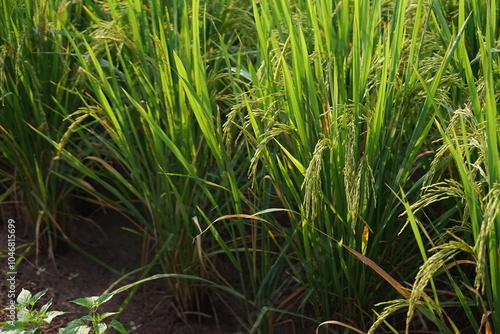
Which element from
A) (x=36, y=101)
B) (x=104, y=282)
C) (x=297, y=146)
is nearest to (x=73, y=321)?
(x=104, y=282)

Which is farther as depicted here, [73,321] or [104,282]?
[104,282]

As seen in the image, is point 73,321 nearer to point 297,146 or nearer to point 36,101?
point 297,146

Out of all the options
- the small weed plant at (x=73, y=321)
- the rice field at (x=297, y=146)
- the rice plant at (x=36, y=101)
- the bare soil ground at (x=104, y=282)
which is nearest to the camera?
the rice field at (x=297, y=146)

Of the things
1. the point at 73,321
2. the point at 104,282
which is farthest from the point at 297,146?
the point at 104,282

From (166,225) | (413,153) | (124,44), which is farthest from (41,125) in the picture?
(413,153)

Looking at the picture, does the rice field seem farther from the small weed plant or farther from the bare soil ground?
the small weed plant

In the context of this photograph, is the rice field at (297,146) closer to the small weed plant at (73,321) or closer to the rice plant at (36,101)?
the rice plant at (36,101)

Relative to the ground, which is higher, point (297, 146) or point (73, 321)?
point (297, 146)

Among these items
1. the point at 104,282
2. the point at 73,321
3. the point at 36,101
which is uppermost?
the point at 36,101

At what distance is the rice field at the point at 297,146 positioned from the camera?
5.43 ft

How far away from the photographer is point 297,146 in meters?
1.83

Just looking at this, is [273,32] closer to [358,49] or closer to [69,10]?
[358,49]

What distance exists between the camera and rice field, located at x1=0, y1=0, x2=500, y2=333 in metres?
1.66

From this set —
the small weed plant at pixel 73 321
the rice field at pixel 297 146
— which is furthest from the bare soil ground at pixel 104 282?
the small weed plant at pixel 73 321
